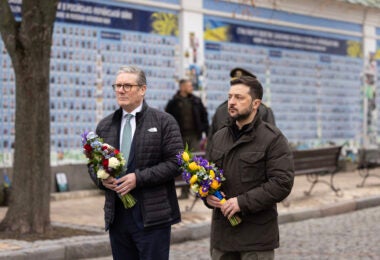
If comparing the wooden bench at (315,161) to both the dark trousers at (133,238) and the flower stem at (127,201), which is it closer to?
the dark trousers at (133,238)

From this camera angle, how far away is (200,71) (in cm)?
1766

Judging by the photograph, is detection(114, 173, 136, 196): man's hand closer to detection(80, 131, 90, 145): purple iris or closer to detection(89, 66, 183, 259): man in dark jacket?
detection(89, 66, 183, 259): man in dark jacket

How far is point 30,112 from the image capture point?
986cm

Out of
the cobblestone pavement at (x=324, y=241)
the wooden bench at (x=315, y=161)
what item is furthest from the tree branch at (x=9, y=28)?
the wooden bench at (x=315, y=161)

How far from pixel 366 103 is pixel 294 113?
3346 millimetres

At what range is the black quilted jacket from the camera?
18.2ft

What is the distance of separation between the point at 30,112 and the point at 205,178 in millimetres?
5182

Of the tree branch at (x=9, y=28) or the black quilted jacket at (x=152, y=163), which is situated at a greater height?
the tree branch at (x=9, y=28)

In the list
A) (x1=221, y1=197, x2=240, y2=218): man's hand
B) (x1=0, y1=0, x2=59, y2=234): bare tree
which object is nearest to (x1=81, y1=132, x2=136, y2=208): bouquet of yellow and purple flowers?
(x1=221, y1=197, x2=240, y2=218): man's hand

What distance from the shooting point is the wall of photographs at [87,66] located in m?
14.8

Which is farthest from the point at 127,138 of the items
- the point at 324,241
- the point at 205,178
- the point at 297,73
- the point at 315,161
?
the point at 297,73

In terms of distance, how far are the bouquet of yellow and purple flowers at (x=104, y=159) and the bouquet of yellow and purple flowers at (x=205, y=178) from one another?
0.47 m

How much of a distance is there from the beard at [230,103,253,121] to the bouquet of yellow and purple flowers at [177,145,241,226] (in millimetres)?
325

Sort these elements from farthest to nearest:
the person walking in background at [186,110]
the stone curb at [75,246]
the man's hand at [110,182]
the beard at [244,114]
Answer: the person walking in background at [186,110]
the stone curb at [75,246]
the man's hand at [110,182]
the beard at [244,114]
